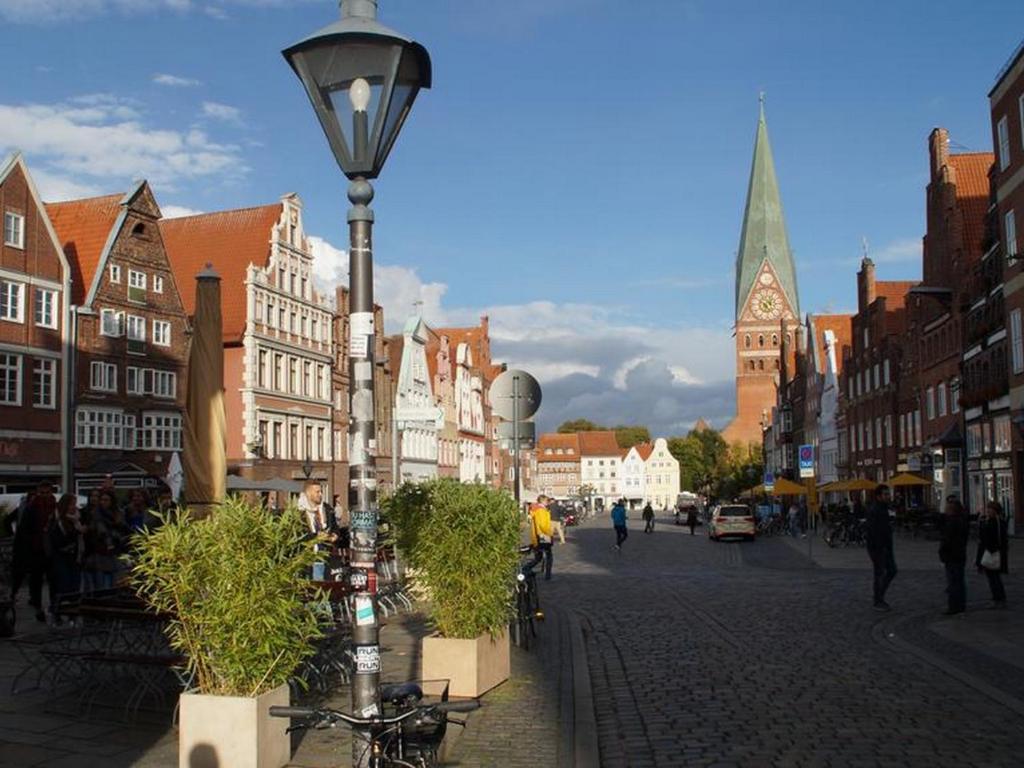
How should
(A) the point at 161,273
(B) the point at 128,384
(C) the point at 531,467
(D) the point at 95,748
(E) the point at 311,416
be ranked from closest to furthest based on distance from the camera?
1. (D) the point at 95,748
2. (B) the point at 128,384
3. (A) the point at 161,273
4. (E) the point at 311,416
5. (C) the point at 531,467

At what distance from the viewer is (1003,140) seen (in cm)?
3569

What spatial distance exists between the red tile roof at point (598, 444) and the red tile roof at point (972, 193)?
407ft

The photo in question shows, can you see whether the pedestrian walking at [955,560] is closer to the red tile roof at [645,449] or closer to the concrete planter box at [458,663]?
the concrete planter box at [458,663]

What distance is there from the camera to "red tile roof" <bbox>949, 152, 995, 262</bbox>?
50094 millimetres

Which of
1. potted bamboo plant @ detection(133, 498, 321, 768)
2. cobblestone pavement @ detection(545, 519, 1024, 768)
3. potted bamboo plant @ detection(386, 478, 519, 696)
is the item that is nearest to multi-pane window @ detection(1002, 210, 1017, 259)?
cobblestone pavement @ detection(545, 519, 1024, 768)

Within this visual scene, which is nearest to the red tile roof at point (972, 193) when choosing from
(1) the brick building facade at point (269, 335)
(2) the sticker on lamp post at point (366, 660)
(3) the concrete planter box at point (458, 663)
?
(1) the brick building facade at point (269, 335)

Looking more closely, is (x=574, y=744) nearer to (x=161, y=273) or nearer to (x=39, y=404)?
(x=39, y=404)

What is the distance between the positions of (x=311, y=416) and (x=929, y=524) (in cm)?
3200

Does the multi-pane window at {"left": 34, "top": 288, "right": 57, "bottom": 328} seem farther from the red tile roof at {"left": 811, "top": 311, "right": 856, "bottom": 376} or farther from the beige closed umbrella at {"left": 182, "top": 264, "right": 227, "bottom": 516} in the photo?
the red tile roof at {"left": 811, "top": 311, "right": 856, "bottom": 376}

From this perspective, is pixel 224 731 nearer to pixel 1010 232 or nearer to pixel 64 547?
pixel 64 547

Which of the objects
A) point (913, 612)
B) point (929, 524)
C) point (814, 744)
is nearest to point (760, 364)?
point (929, 524)

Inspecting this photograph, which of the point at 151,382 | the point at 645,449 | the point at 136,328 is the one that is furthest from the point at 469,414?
the point at 645,449

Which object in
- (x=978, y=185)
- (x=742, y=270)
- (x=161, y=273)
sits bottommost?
(x=161, y=273)

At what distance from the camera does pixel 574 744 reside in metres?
8.24
